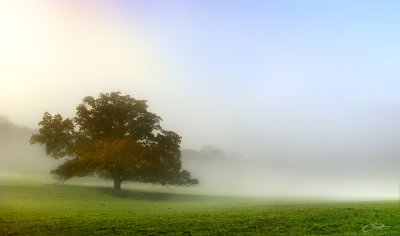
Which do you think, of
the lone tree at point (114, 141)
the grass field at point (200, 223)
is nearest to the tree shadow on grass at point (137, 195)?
the lone tree at point (114, 141)

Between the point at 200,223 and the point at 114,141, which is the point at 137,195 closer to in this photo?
the point at 114,141

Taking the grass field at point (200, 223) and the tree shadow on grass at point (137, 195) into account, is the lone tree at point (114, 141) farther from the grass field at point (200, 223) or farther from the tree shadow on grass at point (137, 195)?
the grass field at point (200, 223)

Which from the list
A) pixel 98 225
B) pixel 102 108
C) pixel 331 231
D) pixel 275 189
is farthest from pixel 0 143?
pixel 331 231

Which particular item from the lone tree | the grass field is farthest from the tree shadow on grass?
the grass field

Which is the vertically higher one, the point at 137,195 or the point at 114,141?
the point at 114,141

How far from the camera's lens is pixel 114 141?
274ft

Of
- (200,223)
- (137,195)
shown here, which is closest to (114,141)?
(137,195)

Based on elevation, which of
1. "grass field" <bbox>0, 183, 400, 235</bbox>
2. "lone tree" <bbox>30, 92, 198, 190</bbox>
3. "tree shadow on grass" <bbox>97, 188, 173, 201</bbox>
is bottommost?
"grass field" <bbox>0, 183, 400, 235</bbox>

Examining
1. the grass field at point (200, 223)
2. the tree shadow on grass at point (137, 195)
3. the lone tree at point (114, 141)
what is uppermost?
the lone tree at point (114, 141)

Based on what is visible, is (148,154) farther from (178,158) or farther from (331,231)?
(331,231)

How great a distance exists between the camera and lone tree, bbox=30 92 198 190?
278 ft

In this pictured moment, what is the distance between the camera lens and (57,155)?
9056cm

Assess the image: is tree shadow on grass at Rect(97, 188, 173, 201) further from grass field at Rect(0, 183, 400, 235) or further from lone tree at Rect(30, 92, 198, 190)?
grass field at Rect(0, 183, 400, 235)

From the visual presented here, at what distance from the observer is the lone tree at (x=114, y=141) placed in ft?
278
